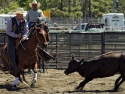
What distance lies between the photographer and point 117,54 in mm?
9945

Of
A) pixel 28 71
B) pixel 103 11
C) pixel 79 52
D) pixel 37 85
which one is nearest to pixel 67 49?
pixel 79 52

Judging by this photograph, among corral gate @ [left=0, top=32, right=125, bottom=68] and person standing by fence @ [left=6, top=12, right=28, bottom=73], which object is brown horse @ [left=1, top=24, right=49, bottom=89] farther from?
corral gate @ [left=0, top=32, right=125, bottom=68]

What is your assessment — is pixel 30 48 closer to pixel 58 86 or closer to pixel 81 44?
pixel 58 86

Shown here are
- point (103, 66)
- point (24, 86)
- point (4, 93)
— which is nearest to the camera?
point (4, 93)

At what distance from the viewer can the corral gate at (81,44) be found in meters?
15.1

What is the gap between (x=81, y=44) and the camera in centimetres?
1555

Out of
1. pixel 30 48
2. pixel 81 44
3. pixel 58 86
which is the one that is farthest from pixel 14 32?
pixel 81 44

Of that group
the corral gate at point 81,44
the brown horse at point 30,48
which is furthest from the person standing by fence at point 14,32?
the corral gate at point 81,44

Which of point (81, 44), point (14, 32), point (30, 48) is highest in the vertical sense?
point (14, 32)

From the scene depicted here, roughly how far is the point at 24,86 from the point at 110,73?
2336mm

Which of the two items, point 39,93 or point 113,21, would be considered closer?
point 39,93

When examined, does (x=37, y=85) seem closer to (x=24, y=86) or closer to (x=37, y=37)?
(x=24, y=86)

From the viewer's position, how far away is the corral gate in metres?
15.1

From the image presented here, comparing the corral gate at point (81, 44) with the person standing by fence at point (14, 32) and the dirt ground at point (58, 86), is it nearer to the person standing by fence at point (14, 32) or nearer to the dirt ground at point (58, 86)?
the dirt ground at point (58, 86)
